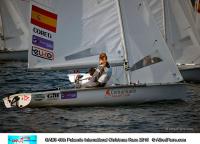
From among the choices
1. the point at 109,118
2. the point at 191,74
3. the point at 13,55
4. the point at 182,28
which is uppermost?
the point at 182,28

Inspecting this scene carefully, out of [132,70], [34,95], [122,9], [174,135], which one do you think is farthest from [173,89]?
[174,135]

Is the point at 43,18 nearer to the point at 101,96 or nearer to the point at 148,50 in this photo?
the point at 101,96

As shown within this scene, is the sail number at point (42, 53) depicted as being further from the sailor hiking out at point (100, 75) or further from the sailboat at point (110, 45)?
the sailor hiking out at point (100, 75)

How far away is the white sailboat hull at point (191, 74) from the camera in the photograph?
25.9 m

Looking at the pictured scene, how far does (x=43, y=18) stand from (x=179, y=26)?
30.6ft

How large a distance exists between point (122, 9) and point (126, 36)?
81cm

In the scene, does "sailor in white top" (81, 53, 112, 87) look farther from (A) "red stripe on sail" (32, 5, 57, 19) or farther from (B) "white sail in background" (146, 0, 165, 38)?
(B) "white sail in background" (146, 0, 165, 38)

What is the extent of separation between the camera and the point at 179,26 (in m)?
27.5

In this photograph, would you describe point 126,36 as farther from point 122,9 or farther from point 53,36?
point 53,36

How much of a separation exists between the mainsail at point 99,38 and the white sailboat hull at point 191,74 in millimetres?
5863

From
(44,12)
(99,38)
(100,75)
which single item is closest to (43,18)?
(44,12)

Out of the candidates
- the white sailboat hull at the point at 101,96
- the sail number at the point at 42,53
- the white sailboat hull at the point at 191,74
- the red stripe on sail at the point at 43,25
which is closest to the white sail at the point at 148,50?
the white sailboat hull at the point at 101,96

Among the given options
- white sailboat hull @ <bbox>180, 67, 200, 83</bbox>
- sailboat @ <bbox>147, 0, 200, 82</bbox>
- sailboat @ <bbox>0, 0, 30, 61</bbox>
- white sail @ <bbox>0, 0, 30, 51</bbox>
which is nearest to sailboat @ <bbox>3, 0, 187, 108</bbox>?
white sailboat hull @ <bbox>180, 67, 200, 83</bbox>

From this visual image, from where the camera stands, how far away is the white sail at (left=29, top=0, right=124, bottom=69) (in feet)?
64.3
